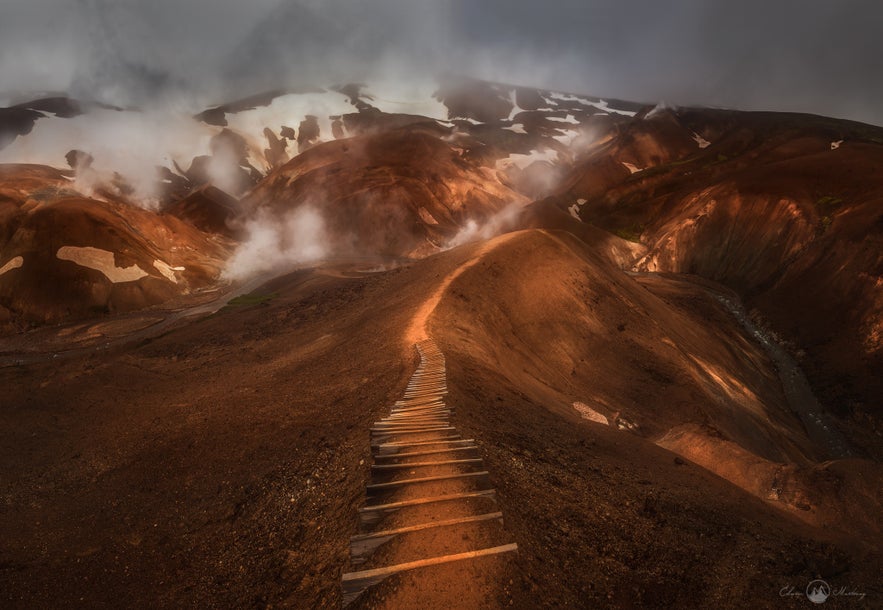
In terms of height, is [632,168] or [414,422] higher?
[632,168]

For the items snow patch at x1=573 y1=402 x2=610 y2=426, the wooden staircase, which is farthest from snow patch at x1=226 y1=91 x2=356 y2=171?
the wooden staircase

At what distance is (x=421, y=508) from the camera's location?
567 cm

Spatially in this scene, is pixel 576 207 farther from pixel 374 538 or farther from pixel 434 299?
pixel 374 538

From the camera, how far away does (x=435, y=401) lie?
948 centimetres

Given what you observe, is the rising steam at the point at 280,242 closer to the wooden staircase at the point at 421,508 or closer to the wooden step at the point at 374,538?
the wooden staircase at the point at 421,508

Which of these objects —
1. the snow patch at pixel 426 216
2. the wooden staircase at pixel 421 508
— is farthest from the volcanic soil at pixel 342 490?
the snow patch at pixel 426 216

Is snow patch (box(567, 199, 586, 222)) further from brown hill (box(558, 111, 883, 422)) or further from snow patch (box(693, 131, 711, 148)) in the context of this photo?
snow patch (box(693, 131, 711, 148))

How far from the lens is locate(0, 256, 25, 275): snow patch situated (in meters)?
39.7

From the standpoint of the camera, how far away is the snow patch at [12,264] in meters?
39.7

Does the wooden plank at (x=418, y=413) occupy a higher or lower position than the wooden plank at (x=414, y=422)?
lower

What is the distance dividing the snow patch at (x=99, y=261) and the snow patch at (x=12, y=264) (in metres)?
2.93

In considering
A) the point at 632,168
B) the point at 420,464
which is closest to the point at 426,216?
the point at 632,168

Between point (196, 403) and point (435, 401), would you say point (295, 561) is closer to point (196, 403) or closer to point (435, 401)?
point (435, 401)

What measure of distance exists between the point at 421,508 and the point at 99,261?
48353 mm
